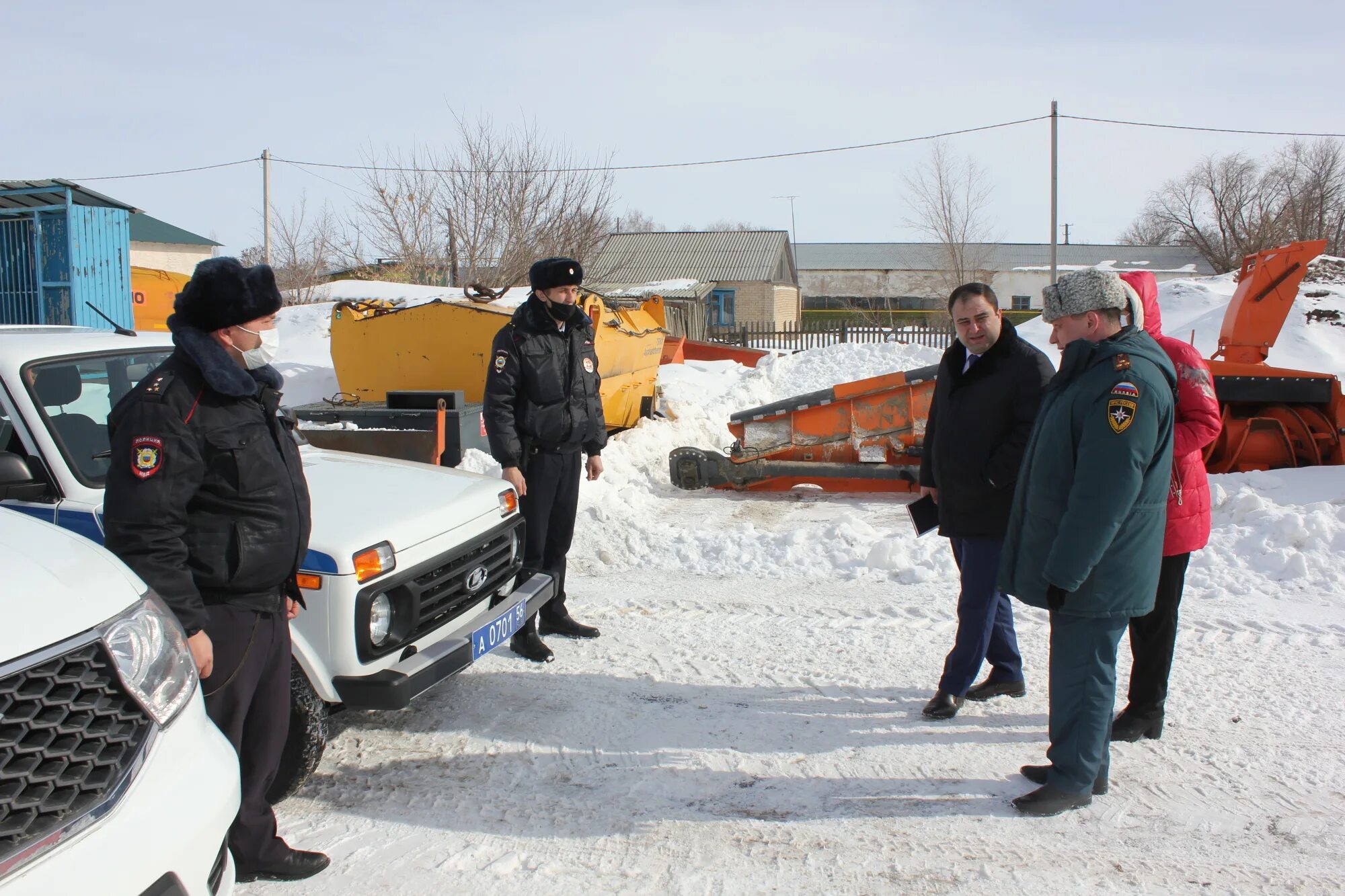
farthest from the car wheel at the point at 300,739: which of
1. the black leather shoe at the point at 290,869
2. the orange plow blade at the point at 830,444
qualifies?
the orange plow blade at the point at 830,444

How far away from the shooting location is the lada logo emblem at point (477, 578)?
387cm

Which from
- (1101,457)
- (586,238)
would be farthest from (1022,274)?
(1101,457)

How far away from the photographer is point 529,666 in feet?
15.6

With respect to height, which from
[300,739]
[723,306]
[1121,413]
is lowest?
[300,739]

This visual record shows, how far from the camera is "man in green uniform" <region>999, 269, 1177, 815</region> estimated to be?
3029 millimetres

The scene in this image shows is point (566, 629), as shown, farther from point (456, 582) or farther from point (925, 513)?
point (925, 513)

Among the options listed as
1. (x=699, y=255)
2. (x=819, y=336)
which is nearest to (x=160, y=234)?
(x=699, y=255)

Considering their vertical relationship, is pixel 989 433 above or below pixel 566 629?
above

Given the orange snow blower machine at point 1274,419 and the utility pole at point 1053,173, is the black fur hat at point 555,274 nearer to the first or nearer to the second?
the orange snow blower machine at point 1274,419

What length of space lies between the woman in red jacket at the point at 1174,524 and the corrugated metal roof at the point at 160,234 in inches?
1842

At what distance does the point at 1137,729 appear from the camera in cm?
384

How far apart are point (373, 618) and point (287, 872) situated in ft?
2.75

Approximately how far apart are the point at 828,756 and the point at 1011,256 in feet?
211

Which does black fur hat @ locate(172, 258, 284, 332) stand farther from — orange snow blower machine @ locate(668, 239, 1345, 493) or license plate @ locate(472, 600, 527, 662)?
orange snow blower machine @ locate(668, 239, 1345, 493)
